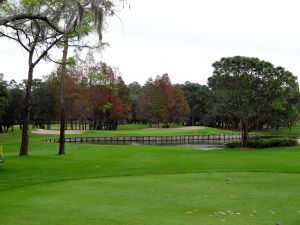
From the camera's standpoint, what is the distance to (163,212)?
361 inches

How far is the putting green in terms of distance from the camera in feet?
27.8

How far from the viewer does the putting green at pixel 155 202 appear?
8.48 m

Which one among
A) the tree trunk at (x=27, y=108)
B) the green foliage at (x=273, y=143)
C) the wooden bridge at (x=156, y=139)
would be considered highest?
the tree trunk at (x=27, y=108)

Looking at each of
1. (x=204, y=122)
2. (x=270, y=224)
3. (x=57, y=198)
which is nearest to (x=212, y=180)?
(x=57, y=198)

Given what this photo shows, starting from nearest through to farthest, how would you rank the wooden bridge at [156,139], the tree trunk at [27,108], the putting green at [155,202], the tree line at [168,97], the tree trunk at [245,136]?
the putting green at [155,202] < the tree trunk at [27,108] < the tree line at [168,97] < the tree trunk at [245,136] < the wooden bridge at [156,139]

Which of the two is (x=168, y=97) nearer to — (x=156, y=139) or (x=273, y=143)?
(x=156, y=139)

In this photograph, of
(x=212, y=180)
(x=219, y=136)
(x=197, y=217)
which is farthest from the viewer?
(x=219, y=136)

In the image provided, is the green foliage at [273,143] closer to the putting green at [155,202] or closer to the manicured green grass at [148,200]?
the manicured green grass at [148,200]

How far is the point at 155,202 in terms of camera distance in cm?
1034

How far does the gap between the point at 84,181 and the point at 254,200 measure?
21.9 ft

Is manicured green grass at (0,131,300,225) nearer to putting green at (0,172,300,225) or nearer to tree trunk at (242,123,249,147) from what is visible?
putting green at (0,172,300,225)

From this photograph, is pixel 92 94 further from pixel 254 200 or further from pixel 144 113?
pixel 254 200

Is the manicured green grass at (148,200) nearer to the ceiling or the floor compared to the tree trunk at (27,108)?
nearer to the floor

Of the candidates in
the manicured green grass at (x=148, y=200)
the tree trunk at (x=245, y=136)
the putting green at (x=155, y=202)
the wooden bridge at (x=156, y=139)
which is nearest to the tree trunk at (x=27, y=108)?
the manicured green grass at (x=148, y=200)
